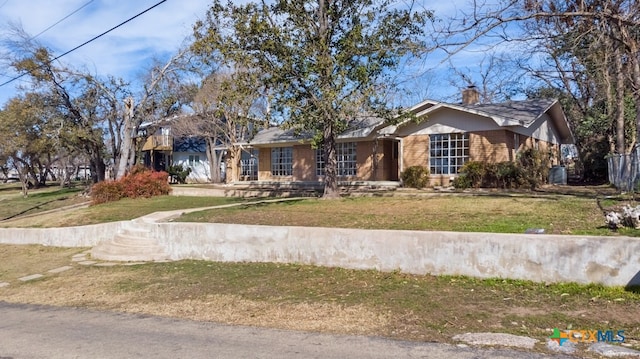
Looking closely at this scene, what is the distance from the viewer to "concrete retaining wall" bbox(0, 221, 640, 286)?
717cm

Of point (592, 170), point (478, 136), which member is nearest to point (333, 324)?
point (478, 136)

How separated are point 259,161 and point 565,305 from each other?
23455 mm

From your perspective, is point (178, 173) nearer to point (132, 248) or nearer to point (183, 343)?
point (132, 248)

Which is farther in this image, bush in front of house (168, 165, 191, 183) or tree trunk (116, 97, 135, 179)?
bush in front of house (168, 165, 191, 183)

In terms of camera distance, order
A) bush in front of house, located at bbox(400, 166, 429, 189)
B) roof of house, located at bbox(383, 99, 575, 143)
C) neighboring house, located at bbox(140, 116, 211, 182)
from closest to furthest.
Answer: roof of house, located at bbox(383, 99, 575, 143)
bush in front of house, located at bbox(400, 166, 429, 189)
neighboring house, located at bbox(140, 116, 211, 182)

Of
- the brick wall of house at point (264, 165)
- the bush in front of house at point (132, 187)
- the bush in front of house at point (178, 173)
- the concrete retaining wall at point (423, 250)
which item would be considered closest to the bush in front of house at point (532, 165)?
the concrete retaining wall at point (423, 250)

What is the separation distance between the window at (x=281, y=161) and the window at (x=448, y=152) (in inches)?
338

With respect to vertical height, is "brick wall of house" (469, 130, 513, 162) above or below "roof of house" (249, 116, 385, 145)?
below

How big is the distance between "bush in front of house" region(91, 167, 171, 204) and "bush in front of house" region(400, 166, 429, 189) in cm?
1204

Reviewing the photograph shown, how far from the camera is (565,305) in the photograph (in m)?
6.52

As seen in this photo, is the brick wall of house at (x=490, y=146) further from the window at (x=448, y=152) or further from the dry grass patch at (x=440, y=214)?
the dry grass patch at (x=440, y=214)

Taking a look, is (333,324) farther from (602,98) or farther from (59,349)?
(602,98)

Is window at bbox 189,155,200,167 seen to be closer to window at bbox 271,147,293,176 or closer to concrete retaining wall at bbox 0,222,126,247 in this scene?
window at bbox 271,147,293,176

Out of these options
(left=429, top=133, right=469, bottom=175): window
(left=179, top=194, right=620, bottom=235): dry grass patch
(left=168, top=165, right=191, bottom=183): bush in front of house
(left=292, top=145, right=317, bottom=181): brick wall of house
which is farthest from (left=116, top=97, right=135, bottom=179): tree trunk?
(left=429, top=133, right=469, bottom=175): window
